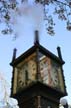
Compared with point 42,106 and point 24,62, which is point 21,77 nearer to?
point 24,62

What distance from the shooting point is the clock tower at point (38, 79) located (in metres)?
4.21

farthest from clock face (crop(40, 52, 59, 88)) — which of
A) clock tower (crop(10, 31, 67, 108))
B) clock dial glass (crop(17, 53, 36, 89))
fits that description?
clock dial glass (crop(17, 53, 36, 89))

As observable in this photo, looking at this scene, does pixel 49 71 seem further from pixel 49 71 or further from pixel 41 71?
pixel 41 71

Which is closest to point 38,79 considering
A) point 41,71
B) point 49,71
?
point 41,71

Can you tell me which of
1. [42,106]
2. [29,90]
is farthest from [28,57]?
[42,106]

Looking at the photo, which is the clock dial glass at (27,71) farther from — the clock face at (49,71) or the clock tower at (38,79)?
the clock face at (49,71)

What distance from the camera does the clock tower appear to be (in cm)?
421

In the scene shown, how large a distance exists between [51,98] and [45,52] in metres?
1.05

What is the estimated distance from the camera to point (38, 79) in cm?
427

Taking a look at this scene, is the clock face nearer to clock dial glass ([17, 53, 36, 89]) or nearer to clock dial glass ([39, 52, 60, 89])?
clock dial glass ([39, 52, 60, 89])

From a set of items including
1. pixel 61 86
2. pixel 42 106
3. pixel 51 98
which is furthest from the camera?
pixel 61 86

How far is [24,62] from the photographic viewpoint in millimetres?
4938

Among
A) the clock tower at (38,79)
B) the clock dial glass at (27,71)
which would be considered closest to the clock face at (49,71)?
the clock tower at (38,79)

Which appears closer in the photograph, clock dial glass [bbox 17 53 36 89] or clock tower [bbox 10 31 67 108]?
clock tower [bbox 10 31 67 108]
